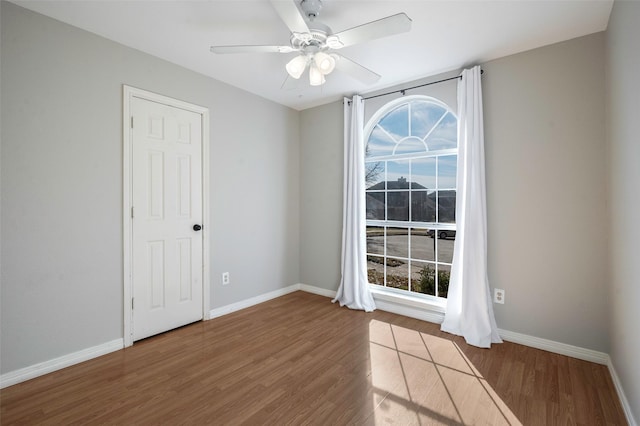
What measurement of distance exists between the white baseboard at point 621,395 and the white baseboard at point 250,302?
3214 mm

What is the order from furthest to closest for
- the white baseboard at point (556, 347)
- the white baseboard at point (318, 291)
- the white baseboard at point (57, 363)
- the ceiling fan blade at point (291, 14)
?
the white baseboard at point (318, 291) → the white baseboard at point (556, 347) → the white baseboard at point (57, 363) → the ceiling fan blade at point (291, 14)

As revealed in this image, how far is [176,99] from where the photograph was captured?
287 cm

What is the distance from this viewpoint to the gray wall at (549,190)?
7.50 ft

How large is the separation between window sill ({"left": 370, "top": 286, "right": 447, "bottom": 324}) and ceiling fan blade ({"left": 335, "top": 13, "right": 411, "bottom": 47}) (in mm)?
2550

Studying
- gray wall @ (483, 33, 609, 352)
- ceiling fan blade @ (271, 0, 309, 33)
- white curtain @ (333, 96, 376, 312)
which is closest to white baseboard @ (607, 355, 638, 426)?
gray wall @ (483, 33, 609, 352)

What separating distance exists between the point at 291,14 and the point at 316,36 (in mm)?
262

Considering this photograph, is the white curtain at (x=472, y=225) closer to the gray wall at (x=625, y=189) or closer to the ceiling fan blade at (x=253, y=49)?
the gray wall at (x=625, y=189)

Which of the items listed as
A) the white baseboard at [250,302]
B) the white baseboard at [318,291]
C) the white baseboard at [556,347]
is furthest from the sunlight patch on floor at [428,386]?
the white baseboard at [250,302]

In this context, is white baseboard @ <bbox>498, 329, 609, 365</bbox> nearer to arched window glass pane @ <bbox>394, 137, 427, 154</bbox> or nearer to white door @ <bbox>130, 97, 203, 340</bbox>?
arched window glass pane @ <bbox>394, 137, 427, 154</bbox>

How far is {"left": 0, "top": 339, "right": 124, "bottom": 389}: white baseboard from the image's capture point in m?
1.98

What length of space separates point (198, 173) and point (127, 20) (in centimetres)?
136

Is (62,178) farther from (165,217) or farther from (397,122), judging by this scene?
(397,122)

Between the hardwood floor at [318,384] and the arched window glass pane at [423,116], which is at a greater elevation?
the arched window glass pane at [423,116]

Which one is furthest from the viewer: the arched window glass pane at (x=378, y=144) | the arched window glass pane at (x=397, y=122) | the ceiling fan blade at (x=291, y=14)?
the arched window glass pane at (x=378, y=144)
